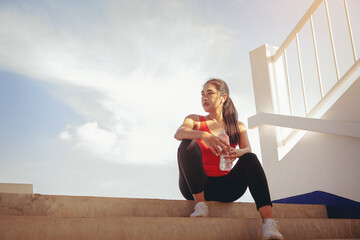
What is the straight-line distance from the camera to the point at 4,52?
6.69 m

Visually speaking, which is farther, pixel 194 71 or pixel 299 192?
pixel 194 71

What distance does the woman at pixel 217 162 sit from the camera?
4.83ft

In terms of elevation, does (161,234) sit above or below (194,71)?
below

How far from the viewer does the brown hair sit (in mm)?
1921

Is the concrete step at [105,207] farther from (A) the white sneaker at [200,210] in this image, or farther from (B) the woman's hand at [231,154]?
(B) the woman's hand at [231,154]

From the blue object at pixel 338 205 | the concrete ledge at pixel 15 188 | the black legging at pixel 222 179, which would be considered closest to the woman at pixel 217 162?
the black legging at pixel 222 179

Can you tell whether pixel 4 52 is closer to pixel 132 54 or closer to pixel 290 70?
pixel 132 54

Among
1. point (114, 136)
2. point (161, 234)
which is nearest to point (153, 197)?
point (161, 234)

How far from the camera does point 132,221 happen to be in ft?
3.82

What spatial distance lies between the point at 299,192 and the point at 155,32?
14.3ft

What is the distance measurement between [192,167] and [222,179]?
0.72 ft

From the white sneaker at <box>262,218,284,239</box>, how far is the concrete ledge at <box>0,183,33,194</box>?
86cm

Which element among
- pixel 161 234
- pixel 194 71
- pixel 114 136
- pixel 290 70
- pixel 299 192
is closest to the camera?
pixel 161 234

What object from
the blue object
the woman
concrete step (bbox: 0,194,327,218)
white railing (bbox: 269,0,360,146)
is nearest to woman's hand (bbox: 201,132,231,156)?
the woman
